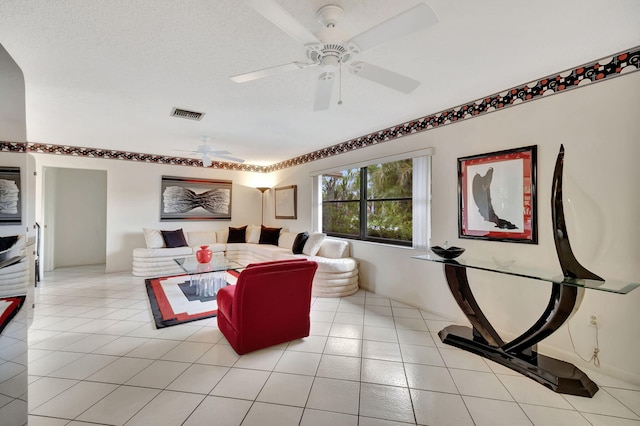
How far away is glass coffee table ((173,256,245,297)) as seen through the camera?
363 centimetres

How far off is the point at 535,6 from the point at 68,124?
523cm

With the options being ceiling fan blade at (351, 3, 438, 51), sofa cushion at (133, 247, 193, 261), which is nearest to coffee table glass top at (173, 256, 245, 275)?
sofa cushion at (133, 247, 193, 261)

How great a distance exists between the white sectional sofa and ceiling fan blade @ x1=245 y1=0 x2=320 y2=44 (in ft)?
10.1

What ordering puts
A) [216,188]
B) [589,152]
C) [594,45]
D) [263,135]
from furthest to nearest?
[216,188], [263,135], [589,152], [594,45]

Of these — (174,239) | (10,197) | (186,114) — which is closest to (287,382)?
(10,197)

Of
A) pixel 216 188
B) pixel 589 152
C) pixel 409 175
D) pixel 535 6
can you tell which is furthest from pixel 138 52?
pixel 216 188

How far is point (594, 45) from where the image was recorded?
6.32 ft

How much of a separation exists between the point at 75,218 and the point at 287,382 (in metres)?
6.61

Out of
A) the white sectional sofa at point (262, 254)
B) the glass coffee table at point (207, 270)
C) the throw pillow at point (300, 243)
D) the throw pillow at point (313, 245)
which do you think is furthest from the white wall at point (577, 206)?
the glass coffee table at point (207, 270)

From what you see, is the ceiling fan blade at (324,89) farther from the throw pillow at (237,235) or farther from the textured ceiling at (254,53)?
the throw pillow at (237,235)

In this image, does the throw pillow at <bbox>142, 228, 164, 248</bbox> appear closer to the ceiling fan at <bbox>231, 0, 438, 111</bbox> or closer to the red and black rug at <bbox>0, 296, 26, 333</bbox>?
the ceiling fan at <bbox>231, 0, 438, 111</bbox>

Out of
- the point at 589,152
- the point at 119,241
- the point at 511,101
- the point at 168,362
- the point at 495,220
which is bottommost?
the point at 168,362

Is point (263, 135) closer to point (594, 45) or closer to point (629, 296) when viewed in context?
point (594, 45)

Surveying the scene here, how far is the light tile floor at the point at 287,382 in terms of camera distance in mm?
1661
